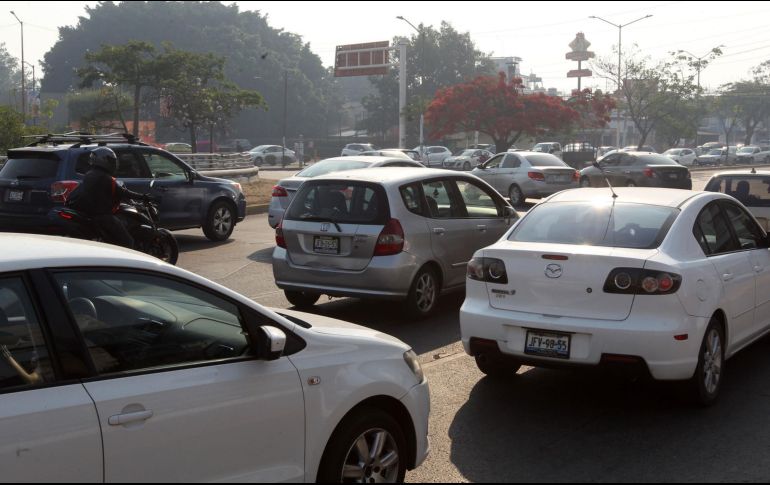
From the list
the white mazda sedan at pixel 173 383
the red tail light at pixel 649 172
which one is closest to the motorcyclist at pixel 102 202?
the white mazda sedan at pixel 173 383

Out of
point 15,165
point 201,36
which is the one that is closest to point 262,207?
point 15,165

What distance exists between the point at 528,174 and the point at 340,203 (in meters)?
15.9

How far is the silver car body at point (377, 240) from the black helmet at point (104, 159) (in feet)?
8.11

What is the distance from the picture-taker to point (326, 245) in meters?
9.38

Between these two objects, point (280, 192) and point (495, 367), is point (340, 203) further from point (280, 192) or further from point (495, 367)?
point (280, 192)

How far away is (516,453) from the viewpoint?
5449 mm

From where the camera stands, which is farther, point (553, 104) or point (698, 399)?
point (553, 104)

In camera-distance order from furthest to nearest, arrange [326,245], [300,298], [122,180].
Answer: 1. [122,180]
2. [300,298]
3. [326,245]

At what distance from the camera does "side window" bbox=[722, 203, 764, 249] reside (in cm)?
743

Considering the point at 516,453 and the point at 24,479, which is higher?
the point at 24,479

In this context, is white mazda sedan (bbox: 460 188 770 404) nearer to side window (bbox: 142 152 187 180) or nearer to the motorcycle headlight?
the motorcycle headlight

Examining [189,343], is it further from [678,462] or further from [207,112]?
[207,112]

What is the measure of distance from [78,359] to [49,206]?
10119 mm

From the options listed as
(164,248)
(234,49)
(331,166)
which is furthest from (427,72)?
(164,248)
